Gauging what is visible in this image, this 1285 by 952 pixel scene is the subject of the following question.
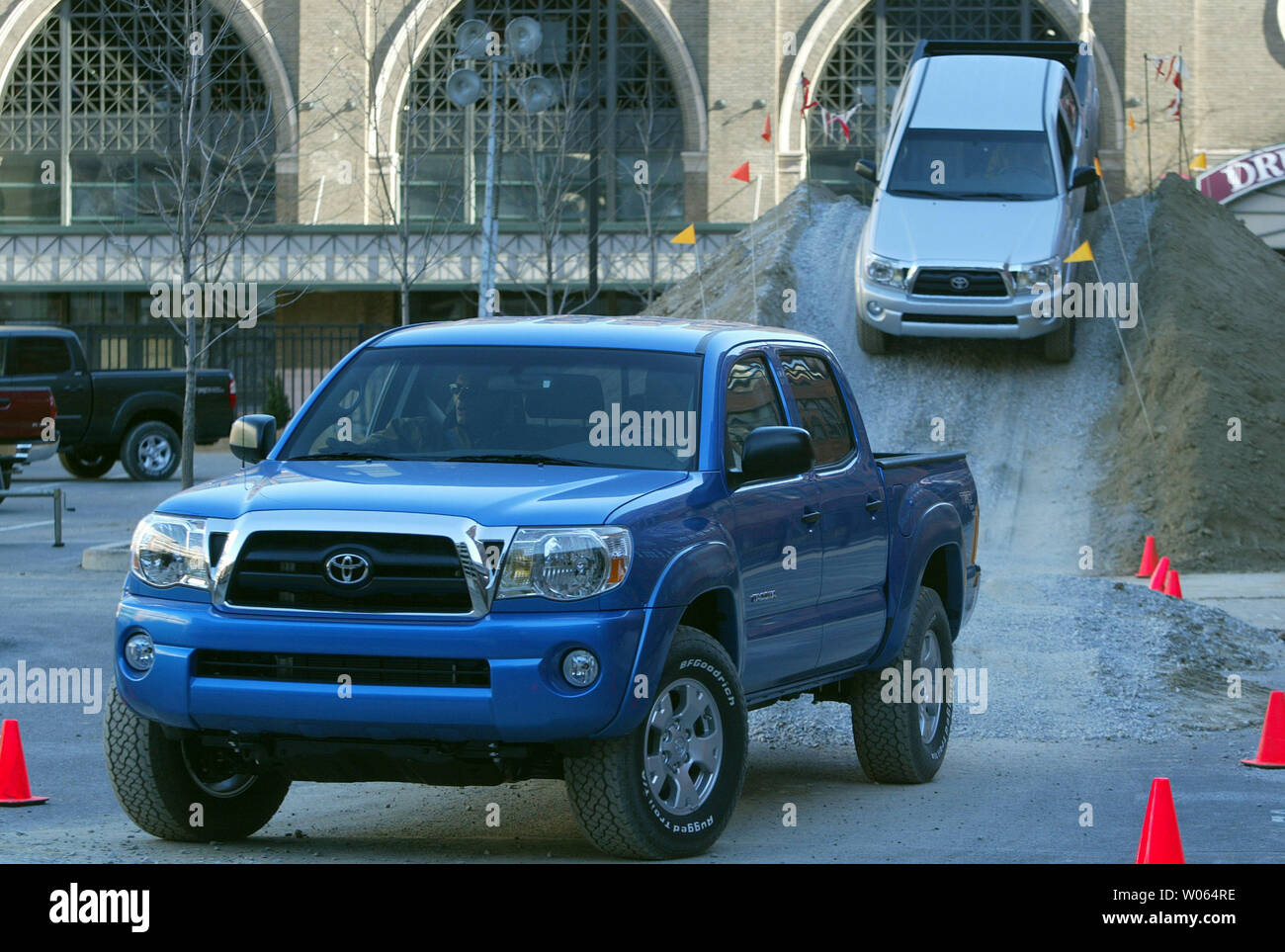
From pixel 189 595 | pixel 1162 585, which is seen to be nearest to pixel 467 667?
pixel 189 595

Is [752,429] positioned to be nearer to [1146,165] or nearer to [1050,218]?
[1050,218]

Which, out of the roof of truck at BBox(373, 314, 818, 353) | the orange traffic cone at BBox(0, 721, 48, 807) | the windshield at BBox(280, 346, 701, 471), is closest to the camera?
the windshield at BBox(280, 346, 701, 471)

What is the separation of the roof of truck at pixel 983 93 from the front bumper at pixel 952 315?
2567mm

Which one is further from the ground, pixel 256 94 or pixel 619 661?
pixel 256 94

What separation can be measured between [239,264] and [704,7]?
14036mm

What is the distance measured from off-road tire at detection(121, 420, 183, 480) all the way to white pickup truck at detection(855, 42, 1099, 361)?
10.9 metres

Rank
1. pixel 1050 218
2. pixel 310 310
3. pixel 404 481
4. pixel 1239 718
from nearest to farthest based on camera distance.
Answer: pixel 404 481 → pixel 1239 718 → pixel 1050 218 → pixel 310 310

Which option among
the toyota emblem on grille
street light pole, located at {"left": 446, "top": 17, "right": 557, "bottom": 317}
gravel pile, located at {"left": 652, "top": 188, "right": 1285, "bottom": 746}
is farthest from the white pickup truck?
the toyota emblem on grille

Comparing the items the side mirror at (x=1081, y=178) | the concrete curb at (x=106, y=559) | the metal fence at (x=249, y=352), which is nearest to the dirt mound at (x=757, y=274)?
the side mirror at (x=1081, y=178)

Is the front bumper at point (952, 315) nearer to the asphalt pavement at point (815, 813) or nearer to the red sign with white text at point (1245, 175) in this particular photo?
the asphalt pavement at point (815, 813)

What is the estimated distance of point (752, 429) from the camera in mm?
8016

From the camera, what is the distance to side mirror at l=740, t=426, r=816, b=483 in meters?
7.38

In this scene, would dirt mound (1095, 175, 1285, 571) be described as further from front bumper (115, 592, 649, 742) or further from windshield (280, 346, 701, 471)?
front bumper (115, 592, 649, 742)

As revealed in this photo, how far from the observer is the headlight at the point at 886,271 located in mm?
23438
